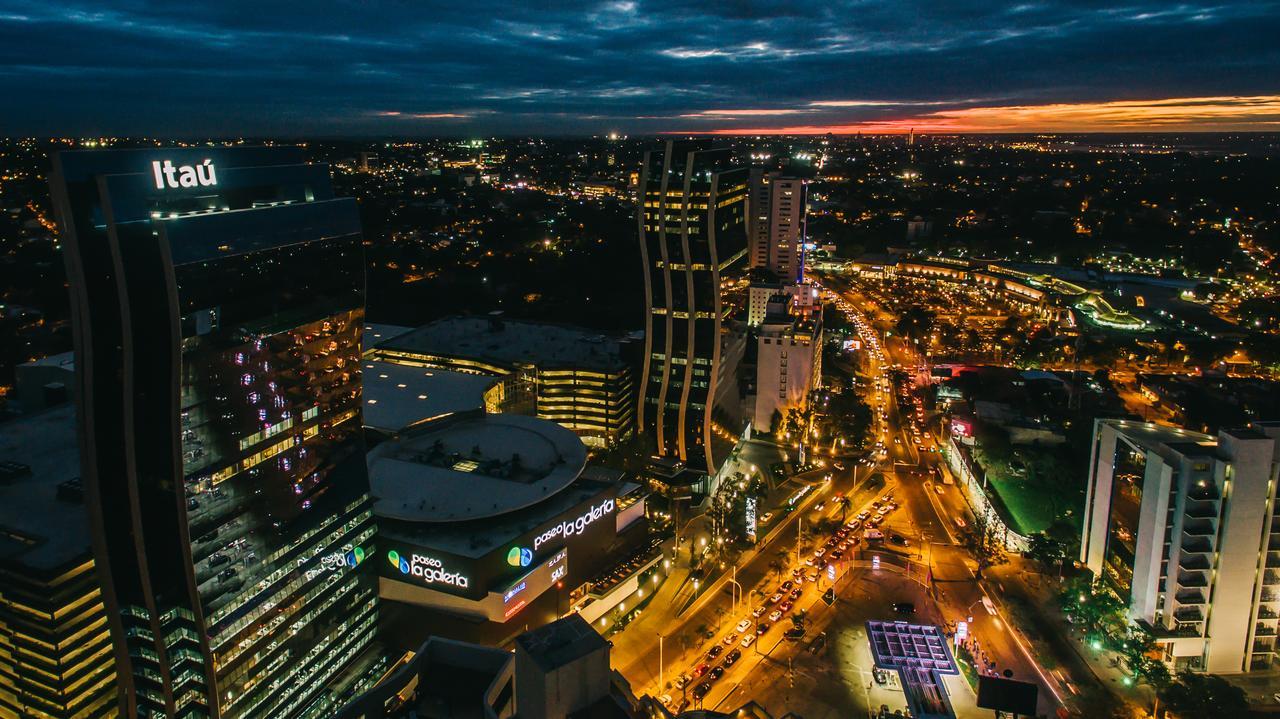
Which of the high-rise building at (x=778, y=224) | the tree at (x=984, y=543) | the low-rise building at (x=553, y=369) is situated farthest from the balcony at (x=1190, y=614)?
the high-rise building at (x=778, y=224)

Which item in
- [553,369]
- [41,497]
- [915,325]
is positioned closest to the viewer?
[41,497]

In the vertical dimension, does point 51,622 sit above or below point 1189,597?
above

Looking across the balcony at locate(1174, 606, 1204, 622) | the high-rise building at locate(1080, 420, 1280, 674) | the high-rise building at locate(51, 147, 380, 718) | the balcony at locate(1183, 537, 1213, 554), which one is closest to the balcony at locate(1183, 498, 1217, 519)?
the high-rise building at locate(1080, 420, 1280, 674)

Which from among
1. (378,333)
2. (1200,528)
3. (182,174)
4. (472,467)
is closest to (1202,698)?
(1200,528)

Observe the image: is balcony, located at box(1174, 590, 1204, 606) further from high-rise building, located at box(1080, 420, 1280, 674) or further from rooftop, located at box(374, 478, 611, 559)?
rooftop, located at box(374, 478, 611, 559)

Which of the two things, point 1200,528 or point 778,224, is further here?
point 778,224

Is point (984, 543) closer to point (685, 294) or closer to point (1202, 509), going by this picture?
point (1202, 509)

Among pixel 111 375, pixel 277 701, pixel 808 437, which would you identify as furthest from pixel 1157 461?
pixel 111 375
